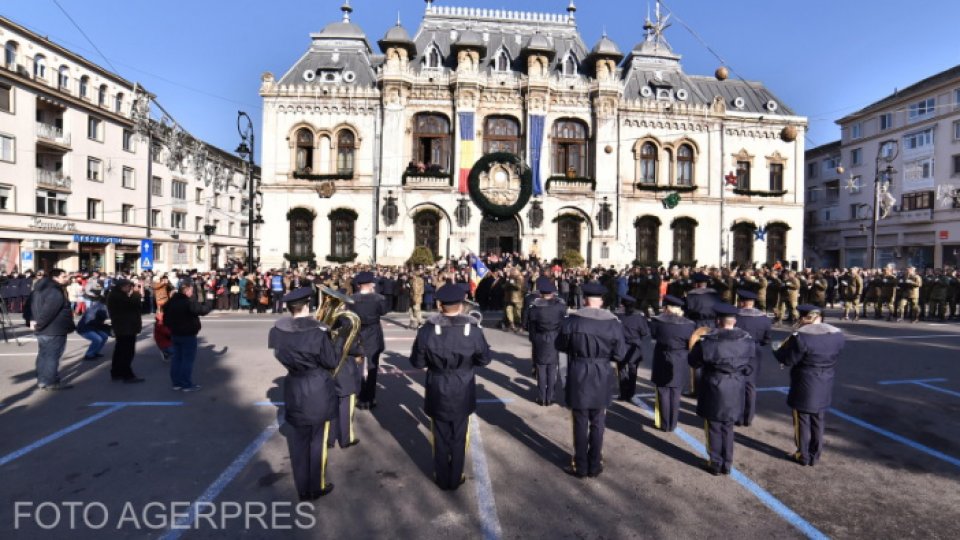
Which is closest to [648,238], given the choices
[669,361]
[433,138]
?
[433,138]

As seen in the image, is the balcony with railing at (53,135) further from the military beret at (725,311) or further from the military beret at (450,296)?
the military beret at (725,311)

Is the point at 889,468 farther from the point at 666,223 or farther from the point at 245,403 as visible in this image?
the point at 666,223

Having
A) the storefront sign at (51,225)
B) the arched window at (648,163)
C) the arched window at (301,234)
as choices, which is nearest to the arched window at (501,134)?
the arched window at (648,163)

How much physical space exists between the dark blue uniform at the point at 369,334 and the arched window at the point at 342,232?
71.8 ft

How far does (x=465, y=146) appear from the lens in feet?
89.9

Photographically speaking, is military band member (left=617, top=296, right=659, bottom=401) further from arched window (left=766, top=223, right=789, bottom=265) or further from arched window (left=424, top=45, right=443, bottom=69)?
arched window (left=766, top=223, right=789, bottom=265)

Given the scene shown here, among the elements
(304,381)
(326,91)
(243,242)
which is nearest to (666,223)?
(326,91)

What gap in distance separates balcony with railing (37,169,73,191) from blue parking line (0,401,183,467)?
32408mm

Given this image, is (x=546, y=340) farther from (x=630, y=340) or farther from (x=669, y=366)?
(x=669, y=366)

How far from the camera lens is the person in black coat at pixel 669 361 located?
6.21 meters

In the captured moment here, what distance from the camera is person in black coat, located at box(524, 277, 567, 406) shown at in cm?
724

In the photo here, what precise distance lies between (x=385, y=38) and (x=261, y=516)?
28.0 metres

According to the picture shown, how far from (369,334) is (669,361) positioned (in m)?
4.26

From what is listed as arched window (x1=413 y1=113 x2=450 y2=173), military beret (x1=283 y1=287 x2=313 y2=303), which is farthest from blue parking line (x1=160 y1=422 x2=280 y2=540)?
Result: arched window (x1=413 y1=113 x2=450 y2=173)
